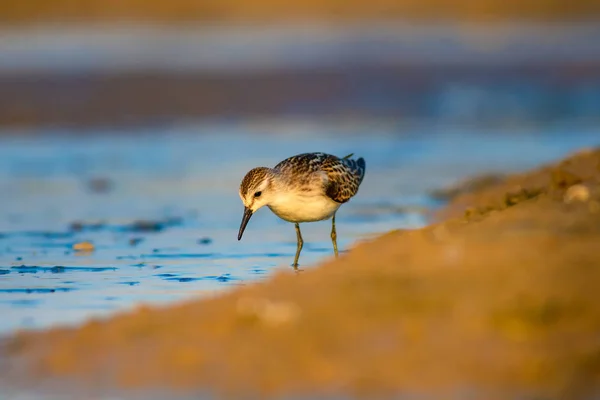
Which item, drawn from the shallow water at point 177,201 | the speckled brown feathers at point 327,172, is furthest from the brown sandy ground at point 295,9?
the speckled brown feathers at point 327,172

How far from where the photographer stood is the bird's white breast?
338 inches

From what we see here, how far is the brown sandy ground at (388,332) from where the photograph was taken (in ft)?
15.8

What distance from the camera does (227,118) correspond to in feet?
63.3

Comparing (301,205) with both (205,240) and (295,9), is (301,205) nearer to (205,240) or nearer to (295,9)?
(205,240)

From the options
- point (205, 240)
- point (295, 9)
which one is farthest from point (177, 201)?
point (295, 9)

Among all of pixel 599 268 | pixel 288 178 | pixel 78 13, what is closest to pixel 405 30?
pixel 78 13

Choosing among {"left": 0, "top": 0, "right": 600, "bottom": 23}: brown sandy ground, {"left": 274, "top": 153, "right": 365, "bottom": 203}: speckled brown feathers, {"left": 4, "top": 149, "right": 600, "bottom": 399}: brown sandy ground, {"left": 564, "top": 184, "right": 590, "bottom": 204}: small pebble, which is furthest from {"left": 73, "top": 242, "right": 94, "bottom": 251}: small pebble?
{"left": 0, "top": 0, "right": 600, "bottom": 23}: brown sandy ground

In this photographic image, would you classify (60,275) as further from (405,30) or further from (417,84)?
(405,30)

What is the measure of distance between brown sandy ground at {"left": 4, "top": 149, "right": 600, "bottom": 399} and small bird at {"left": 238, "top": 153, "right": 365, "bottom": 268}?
2557 millimetres

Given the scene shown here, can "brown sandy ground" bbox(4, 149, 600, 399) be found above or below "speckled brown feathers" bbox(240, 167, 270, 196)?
below

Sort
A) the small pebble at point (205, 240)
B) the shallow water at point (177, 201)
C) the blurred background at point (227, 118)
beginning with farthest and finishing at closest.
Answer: the small pebble at point (205, 240)
the blurred background at point (227, 118)
the shallow water at point (177, 201)

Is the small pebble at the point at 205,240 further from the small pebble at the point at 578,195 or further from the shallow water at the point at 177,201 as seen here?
the small pebble at the point at 578,195

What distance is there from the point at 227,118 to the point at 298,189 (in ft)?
35.5

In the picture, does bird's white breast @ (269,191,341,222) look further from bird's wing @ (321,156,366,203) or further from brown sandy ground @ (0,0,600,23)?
brown sandy ground @ (0,0,600,23)
